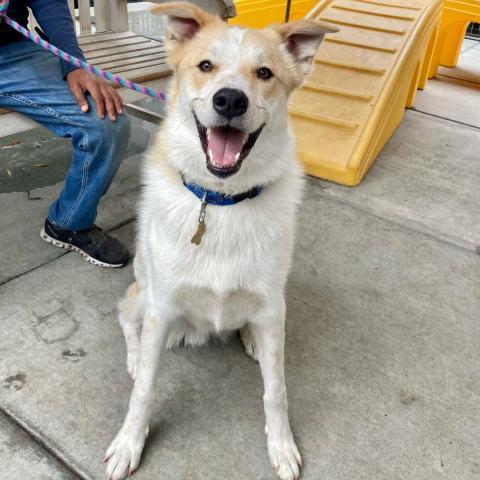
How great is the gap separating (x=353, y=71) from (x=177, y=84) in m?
2.55

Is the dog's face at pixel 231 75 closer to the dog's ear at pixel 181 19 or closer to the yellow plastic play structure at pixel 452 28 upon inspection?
the dog's ear at pixel 181 19

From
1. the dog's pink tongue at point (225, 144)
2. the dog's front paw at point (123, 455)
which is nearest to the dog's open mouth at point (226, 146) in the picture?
the dog's pink tongue at point (225, 144)

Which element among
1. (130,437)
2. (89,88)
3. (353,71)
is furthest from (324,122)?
(130,437)

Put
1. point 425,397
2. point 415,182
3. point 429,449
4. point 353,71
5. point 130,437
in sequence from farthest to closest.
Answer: point 353,71 → point 415,182 → point 425,397 → point 429,449 → point 130,437

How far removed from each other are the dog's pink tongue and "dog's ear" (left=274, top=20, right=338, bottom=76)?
0.43m

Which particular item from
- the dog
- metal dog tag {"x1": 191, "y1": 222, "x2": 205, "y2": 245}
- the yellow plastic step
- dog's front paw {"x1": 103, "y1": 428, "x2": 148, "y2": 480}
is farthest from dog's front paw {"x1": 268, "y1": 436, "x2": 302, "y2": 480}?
the yellow plastic step

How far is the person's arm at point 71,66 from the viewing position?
7.18 ft

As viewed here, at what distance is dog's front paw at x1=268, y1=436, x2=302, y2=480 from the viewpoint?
1556mm

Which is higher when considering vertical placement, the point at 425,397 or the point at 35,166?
the point at 35,166

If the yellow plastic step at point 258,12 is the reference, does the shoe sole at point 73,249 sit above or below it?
below

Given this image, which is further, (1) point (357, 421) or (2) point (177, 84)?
(1) point (357, 421)

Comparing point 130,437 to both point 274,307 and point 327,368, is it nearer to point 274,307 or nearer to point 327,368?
point 274,307

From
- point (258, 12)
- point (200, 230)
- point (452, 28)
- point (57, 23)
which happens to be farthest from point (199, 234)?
point (452, 28)

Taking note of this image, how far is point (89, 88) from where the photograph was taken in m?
2.19
